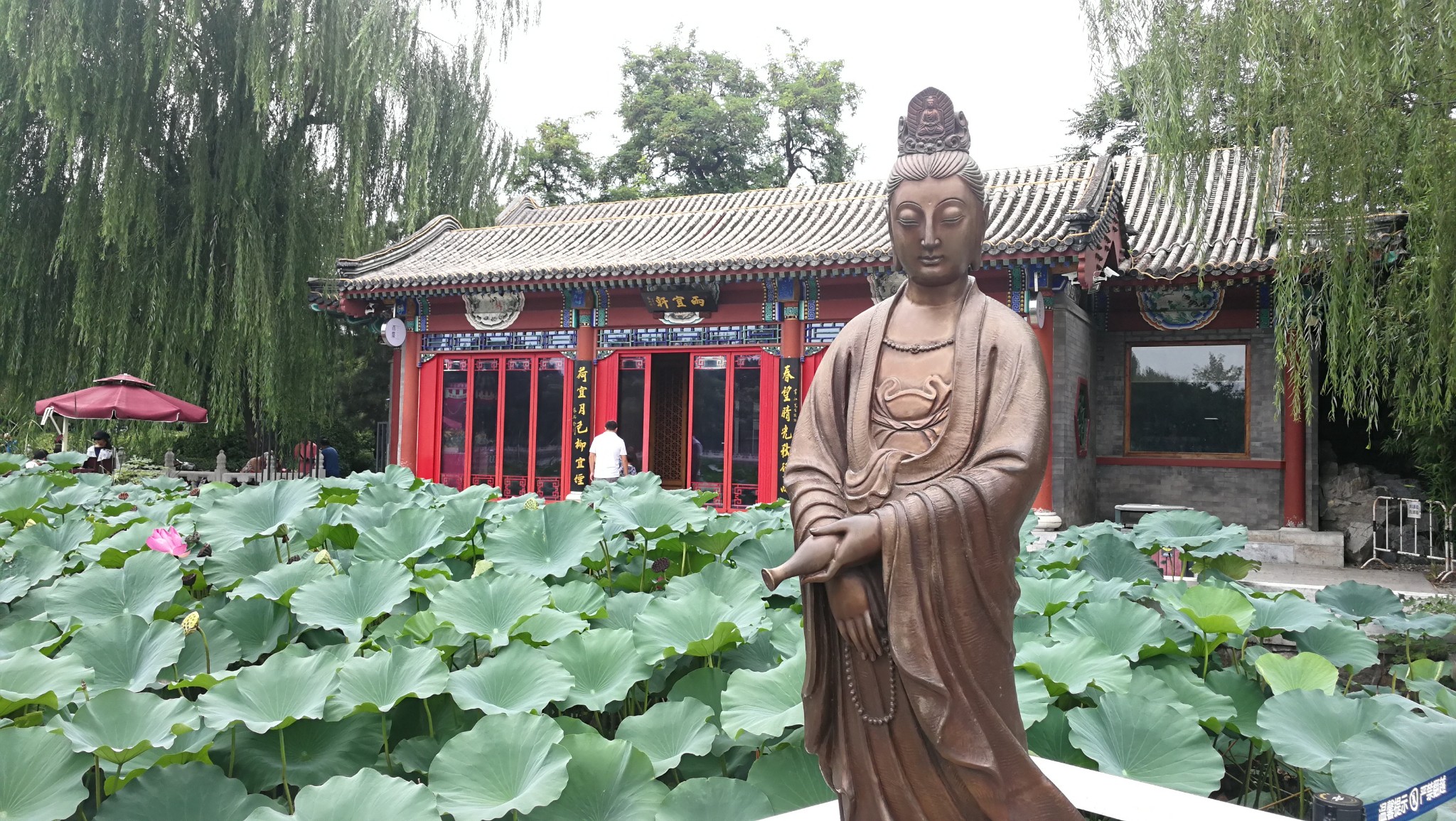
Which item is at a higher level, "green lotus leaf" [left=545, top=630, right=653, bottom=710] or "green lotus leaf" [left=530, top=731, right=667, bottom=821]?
"green lotus leaf" [left=545, top=630, right=653, bottom=710]

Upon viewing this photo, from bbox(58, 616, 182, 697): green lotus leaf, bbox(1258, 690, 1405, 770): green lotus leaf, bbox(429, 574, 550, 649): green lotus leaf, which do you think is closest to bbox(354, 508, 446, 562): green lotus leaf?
bbox(429, 574, 550, 649): green lotus leaf

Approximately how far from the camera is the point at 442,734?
106 inches

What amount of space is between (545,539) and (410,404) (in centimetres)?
923

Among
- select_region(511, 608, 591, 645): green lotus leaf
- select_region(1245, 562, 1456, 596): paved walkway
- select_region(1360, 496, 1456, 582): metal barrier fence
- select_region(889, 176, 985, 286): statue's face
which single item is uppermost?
select_region(889, 176, 985, 286): statue's face

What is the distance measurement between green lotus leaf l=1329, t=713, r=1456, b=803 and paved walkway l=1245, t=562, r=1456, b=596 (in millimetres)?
5840

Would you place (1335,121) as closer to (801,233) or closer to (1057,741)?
(1057,741)

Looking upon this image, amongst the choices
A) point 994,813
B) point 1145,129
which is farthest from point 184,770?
point 1145,129

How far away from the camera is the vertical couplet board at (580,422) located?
11.4m

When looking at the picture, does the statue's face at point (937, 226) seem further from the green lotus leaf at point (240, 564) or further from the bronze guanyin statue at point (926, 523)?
the green lotus leaf at point (240, 564)

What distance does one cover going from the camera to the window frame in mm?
10258

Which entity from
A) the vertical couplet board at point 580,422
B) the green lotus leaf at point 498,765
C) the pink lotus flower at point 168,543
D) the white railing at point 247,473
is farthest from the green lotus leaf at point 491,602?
the white railing at point 247,473

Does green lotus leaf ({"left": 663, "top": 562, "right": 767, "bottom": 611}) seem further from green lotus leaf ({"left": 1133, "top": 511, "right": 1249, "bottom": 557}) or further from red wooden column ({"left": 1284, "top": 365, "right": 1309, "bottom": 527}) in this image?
Result: red wooden column ({"left": 1284, "top": 365, "right": 1309, "bottom": 527})

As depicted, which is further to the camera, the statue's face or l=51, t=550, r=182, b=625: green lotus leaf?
l=51, t=550, r=182, b=625: green lotus leaf

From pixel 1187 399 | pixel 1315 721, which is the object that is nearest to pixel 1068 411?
pixel 1187 399
